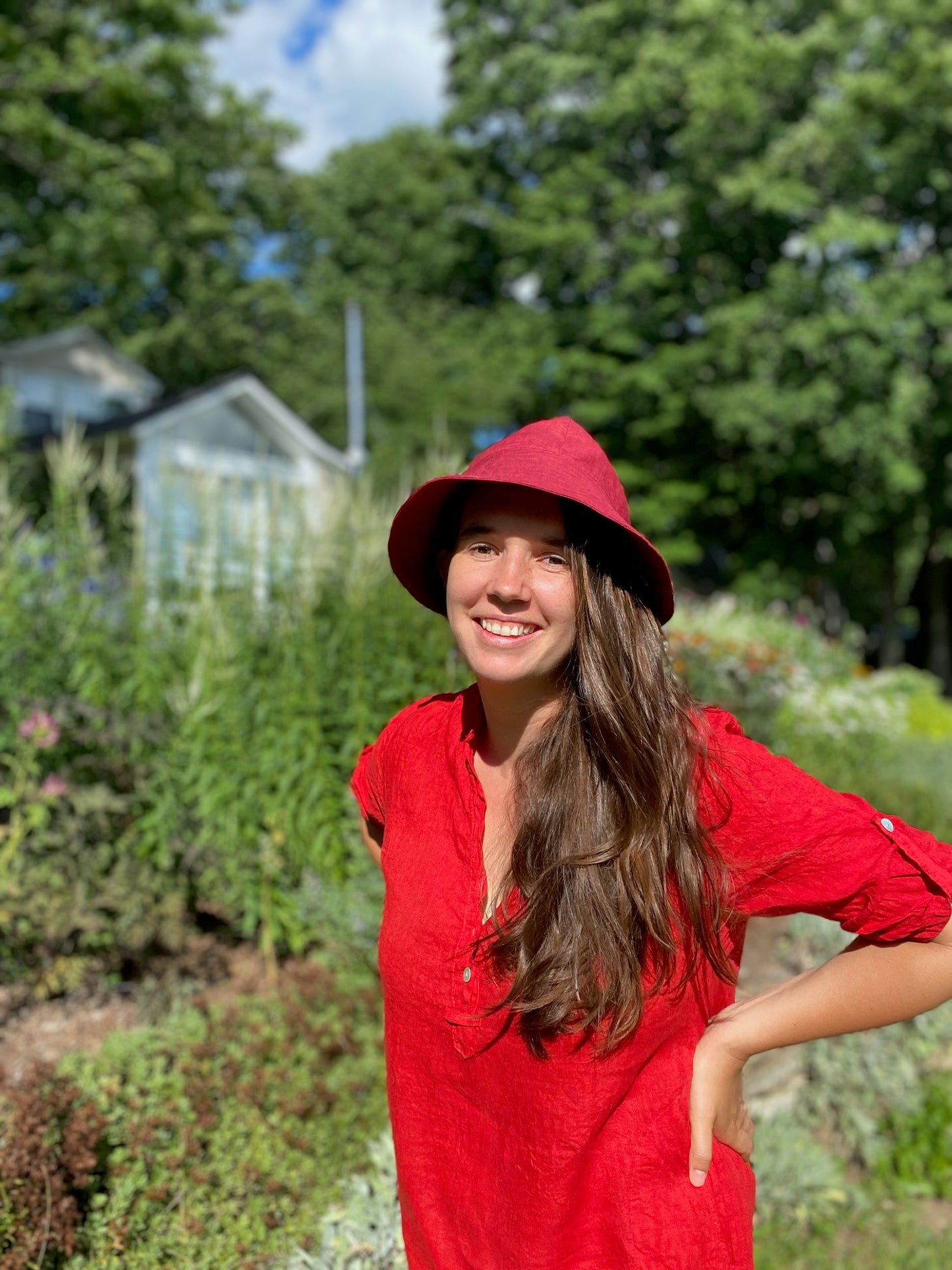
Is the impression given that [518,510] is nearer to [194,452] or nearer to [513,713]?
[513,713]

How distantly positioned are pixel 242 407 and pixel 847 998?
1826 cm

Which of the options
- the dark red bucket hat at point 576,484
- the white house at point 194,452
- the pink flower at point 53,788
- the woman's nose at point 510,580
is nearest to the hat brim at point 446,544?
the dark red bucket hat at point 576,484

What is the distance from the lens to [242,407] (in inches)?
728

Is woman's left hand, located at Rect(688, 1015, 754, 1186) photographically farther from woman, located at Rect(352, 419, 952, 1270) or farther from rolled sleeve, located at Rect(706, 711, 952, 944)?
rolled sleeve, located at Rect(706, 711, 952, 944)

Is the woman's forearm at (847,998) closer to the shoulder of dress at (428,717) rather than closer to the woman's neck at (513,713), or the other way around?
the woman's neck at (513,713)

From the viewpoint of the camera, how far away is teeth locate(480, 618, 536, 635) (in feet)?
5.19

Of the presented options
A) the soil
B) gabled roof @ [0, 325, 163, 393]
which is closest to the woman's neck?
the soil

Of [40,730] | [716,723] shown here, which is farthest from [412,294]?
[716,723]

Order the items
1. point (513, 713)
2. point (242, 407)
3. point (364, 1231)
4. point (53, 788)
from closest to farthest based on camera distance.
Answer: point (513, 713) → point (364, 1231) → point (53, 788) → point (242, 407)

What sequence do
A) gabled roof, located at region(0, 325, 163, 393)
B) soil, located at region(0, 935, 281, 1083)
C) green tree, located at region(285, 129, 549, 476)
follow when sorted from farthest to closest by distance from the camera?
green tree, located at region(285, 129, 549, 476) → gabled roof, located at region(0, 325, 163, 393) → soil, located at region(0, 935, 281, 1083)

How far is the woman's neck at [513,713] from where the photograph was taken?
1.65 m

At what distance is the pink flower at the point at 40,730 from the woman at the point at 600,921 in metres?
2.53

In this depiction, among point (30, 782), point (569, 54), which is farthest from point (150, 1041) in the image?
point (569, 54)

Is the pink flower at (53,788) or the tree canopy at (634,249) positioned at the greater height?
the tree canopy at (634,249)
